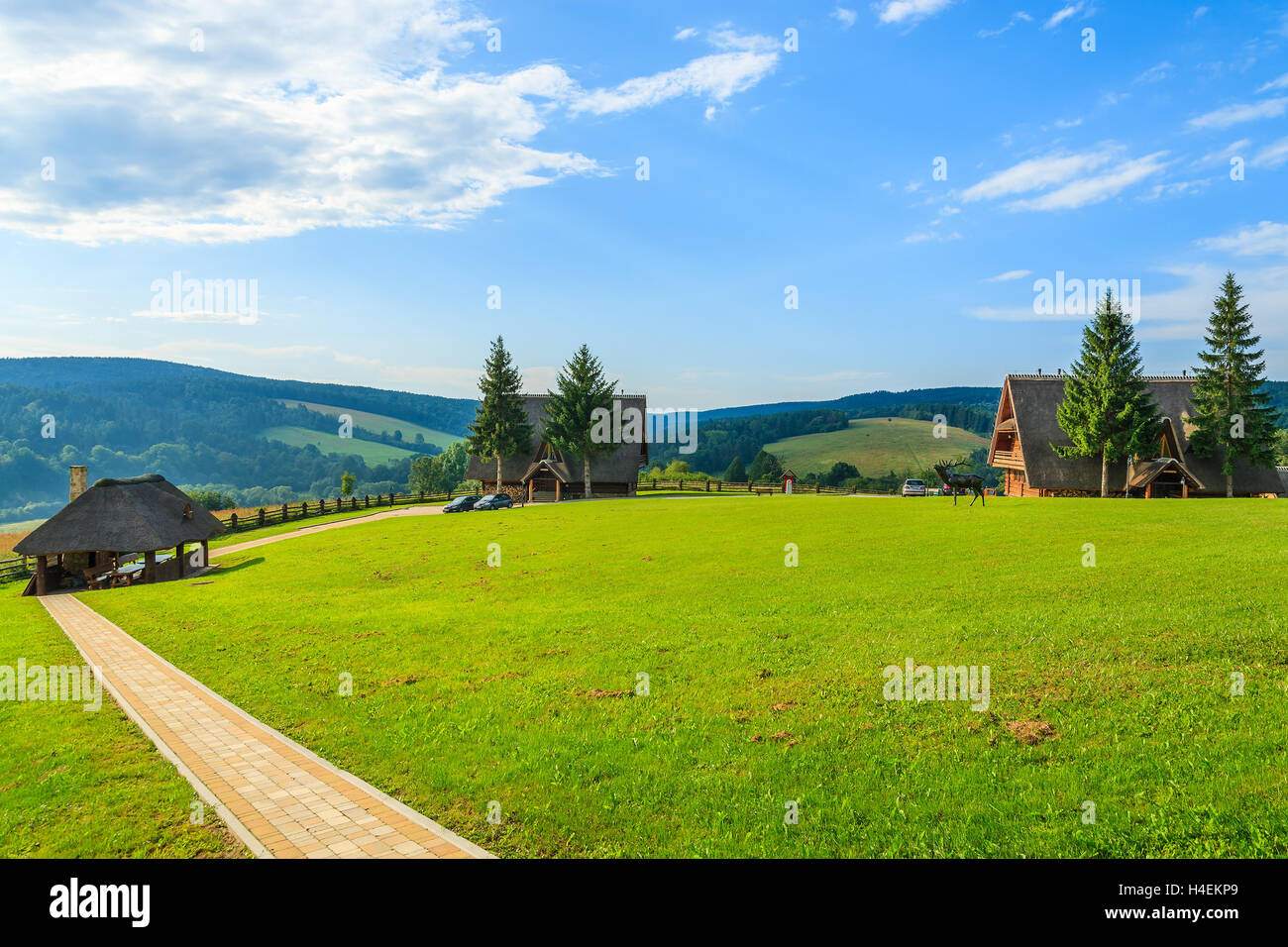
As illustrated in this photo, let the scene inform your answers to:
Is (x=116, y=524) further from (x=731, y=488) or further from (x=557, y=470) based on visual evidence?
(x=731, y=488)

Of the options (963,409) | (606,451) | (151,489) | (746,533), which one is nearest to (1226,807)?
(746,533)

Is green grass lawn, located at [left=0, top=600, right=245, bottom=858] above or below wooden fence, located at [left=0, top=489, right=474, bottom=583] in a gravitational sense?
below

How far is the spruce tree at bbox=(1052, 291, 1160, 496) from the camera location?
138 ft

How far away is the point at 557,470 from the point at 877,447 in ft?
361

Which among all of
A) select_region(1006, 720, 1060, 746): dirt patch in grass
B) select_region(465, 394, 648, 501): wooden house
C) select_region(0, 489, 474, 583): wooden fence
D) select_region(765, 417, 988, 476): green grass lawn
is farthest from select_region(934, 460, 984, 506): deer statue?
select_region(765, 417, 988, 476): green grass lawn

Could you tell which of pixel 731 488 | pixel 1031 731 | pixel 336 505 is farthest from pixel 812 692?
pixel 731 488

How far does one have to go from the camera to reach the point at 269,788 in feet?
28.7

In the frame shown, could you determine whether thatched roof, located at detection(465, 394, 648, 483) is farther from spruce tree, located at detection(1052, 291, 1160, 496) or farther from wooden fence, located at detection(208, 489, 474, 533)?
spruce tree, located at detection(1052, 291, 1160, 496)

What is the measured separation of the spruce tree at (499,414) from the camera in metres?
65.2

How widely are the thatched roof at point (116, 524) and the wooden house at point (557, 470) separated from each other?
3042 centimetres

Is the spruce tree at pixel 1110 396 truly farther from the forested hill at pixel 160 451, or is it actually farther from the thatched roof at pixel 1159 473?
the forested hill at pixel 160 451

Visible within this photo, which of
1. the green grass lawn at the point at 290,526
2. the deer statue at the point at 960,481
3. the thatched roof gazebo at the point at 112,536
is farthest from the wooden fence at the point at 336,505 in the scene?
the deer statue at the point at 960,481
